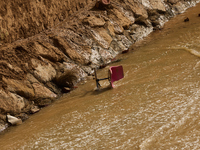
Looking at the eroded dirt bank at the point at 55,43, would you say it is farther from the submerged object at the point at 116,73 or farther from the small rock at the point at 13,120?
the submerged object at the point at 116,73

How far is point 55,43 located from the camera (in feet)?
23.8

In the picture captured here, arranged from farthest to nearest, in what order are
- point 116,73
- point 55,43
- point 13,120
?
point 55,43
point 116,73
point 13,120

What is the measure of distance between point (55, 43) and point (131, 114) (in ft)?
13.0

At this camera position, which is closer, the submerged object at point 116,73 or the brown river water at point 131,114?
the brown river water at point 131,114

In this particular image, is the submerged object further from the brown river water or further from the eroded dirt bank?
the eroded dirt bank

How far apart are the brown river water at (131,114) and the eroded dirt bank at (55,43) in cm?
55

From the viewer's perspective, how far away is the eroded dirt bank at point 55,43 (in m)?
5.77

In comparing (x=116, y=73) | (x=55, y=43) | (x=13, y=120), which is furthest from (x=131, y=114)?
(x=55, y=43)

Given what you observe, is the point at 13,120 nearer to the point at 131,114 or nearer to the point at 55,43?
the point at 131,114

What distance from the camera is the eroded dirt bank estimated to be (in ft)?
18.9

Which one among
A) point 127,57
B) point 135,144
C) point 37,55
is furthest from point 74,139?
point 127,57

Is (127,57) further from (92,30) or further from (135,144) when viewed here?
(135,144)

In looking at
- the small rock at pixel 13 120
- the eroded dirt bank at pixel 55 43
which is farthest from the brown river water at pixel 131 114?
the eroded dirt bank at pixel 55 43

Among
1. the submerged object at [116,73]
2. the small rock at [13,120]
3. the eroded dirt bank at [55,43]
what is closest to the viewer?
the small rock at [13,120]
